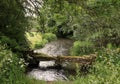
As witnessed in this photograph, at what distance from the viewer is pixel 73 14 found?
367 inches

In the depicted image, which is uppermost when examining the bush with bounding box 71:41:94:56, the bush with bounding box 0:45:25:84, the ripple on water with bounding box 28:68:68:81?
the bush with bounding box 0:45:25:84

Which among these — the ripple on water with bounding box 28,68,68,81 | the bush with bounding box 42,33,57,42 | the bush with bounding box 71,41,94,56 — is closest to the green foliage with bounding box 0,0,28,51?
the ripple on water with bounding box 28,68,68,81

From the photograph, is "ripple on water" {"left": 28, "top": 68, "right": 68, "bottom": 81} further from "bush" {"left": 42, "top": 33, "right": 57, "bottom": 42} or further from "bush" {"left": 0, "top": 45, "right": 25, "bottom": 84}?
"bush" {"left": 42, "top": 33, "right": 57, "bottom": 42}

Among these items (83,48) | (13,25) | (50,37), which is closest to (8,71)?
(13,25)

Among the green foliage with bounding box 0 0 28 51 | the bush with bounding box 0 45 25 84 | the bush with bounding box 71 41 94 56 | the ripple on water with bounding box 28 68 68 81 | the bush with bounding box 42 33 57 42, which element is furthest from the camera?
the bush with bounding box 42 33 57 42

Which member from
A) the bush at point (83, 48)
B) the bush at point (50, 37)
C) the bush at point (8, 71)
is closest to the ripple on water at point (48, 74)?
the bush at point (8, 71)

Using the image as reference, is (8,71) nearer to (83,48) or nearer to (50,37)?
(83,48)

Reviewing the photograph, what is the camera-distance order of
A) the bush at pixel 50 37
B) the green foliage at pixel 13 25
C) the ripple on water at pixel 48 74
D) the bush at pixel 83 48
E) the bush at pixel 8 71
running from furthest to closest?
the bush at pixel 50 37 < the bush at pixel 83 48 < the ripple on water at pixel 48 74 < the green foliage at pixel 13 25 < the bush at pixel 8 71

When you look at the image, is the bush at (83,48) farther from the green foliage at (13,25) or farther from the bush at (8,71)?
the bush at (8,71)

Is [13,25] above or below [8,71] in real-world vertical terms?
above

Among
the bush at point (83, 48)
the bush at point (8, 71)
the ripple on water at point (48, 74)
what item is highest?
the bush at point (8, 71)

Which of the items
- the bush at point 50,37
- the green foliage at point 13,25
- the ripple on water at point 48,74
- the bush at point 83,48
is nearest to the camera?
the green foliage at point 13,25

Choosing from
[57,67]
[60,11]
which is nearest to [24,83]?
[60,11]

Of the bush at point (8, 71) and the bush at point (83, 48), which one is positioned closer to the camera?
the bush at point (8, 71)
